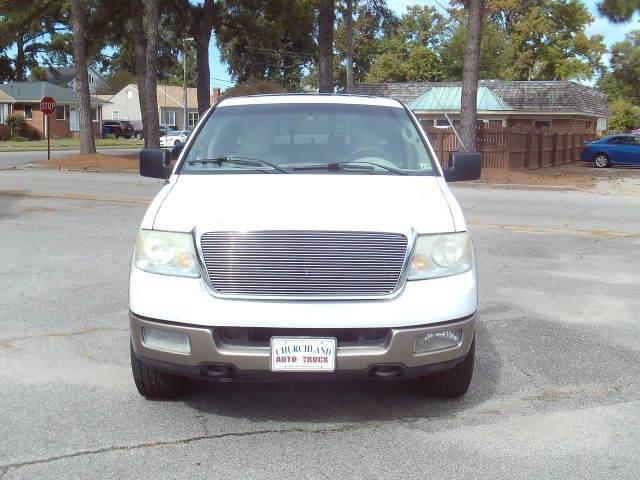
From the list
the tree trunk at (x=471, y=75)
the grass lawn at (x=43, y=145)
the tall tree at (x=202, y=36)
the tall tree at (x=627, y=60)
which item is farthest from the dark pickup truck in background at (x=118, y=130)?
the tree trunk at (x=471, y=75)

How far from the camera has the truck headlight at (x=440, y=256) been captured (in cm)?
404

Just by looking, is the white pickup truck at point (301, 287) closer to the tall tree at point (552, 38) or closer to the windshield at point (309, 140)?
the windshield at point (309, 140)

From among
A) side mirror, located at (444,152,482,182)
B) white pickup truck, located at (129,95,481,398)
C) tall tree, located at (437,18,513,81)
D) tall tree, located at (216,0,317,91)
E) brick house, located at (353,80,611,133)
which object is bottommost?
white pickup truck, located at (129,95,481,398)

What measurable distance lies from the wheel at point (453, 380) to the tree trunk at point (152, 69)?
23875mm

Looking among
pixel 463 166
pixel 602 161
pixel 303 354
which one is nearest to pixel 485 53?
pixel 602 161

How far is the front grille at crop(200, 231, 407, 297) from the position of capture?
154 inches

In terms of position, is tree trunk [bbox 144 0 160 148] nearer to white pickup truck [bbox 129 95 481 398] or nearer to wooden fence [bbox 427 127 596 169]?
wooden fence [bbox 427 127 596 169]

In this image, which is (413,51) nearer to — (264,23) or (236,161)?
(264,23)

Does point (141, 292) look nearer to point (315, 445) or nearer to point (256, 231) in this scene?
point (256, 231)

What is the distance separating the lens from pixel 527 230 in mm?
12297

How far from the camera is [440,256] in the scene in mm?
4105

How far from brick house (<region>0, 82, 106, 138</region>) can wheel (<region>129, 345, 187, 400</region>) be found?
60.7 m

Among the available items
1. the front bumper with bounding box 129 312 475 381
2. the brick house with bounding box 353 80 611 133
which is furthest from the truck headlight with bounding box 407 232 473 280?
the brick house with bounding box 353 80 611 133

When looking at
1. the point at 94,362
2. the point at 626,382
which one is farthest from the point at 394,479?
the point at 94,362
